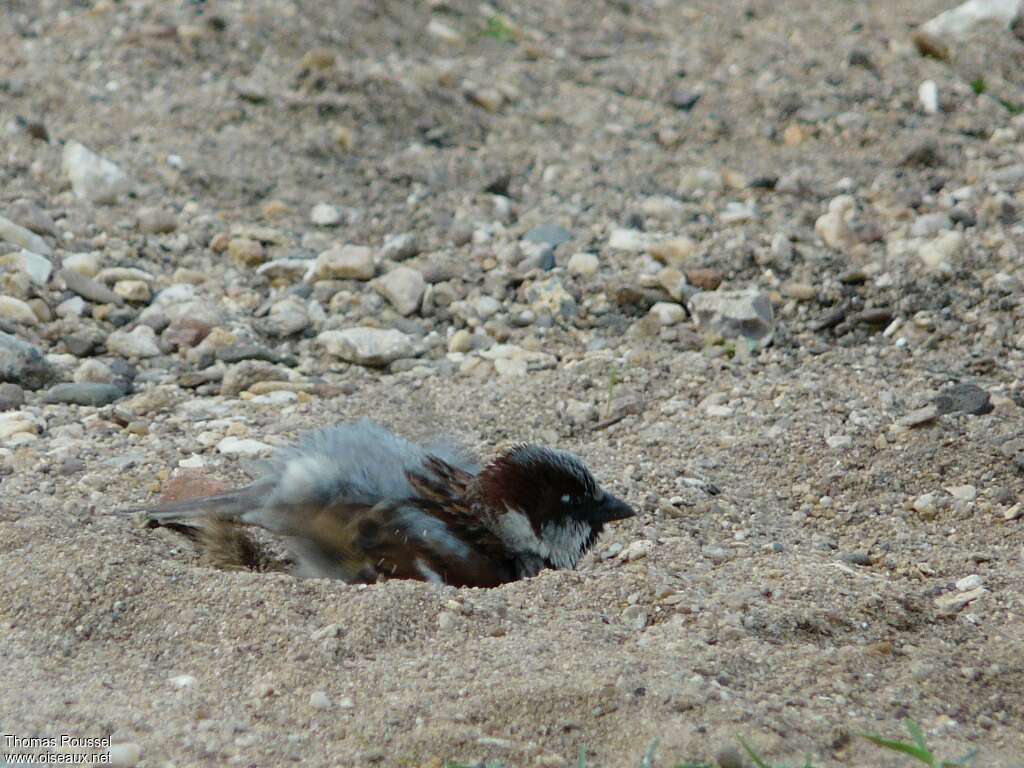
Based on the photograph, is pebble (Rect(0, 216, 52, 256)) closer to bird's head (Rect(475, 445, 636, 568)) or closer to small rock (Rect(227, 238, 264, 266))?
small rock (Rect(227, 238, 264, 266))

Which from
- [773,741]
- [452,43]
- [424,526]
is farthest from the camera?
[452,43]

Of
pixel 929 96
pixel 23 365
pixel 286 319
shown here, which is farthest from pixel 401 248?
pixel 929 96

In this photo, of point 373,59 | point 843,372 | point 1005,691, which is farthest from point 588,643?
point 373,59

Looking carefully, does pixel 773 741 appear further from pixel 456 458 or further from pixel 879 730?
pixel 456 458

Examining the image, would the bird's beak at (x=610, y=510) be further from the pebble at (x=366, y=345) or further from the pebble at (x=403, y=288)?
the pebble at (x=403, y=288)

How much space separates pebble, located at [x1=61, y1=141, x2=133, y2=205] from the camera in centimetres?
670

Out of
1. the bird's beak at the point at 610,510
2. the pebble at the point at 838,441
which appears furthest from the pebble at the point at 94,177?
the pebble at the point at 838,441

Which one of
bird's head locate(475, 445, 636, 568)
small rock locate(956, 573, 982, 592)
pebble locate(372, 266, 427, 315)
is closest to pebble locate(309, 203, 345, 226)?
pebble locate(372, 266, 427, 315)

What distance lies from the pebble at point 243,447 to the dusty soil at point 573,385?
6 centimetres

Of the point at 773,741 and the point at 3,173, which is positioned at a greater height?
the point at 773,741

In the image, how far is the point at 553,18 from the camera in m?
9.68

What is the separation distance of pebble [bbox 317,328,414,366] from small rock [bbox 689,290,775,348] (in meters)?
1.29

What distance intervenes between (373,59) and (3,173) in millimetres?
2539

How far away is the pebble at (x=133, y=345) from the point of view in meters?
5.65
